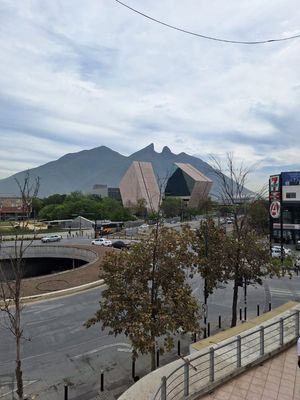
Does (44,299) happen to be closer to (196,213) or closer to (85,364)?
(85,364)

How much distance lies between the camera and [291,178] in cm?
5319

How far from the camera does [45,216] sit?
330ft

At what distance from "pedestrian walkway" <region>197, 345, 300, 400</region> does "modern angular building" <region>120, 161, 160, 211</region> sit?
428 ft

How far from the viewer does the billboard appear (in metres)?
52.7

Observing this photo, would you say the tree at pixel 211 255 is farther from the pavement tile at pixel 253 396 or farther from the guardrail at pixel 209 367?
the pavement tile at pixel 253 396

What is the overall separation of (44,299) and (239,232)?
12.7 m

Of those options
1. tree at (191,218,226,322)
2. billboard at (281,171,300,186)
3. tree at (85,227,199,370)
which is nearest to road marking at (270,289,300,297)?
tree at (191,218,226,322)

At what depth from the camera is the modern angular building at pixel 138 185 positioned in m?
143

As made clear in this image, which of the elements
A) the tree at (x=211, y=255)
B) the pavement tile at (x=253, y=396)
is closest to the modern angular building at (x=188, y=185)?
the tree at (x=211, y=255)

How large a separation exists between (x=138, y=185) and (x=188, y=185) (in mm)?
28164

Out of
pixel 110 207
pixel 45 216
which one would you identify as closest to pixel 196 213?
pixel 110 207

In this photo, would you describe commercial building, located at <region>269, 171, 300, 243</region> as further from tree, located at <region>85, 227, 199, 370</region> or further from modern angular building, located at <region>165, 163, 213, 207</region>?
modern angular building, located at <region>165, 163, 213, 207</region>

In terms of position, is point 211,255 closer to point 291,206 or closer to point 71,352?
point 71,352

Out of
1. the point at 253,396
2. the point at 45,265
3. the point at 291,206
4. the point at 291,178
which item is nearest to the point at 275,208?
the point at 291,206
